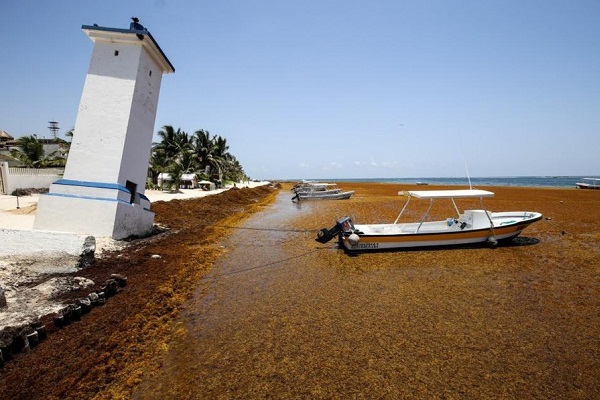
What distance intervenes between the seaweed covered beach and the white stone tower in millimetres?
1775

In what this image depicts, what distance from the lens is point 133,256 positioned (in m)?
9.72

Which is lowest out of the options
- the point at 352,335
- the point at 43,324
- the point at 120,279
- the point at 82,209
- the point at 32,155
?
the point at 43,324

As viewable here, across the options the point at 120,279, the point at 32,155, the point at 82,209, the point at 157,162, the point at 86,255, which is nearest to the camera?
the point at 120,279

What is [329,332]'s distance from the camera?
589 cm

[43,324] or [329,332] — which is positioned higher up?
[329,332]

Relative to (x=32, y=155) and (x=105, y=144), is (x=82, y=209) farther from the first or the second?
(x=32, y=155)

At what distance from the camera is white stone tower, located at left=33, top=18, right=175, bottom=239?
34.2 ft

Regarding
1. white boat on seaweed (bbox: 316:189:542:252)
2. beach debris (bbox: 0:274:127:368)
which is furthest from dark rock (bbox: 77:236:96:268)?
white boat on seaweed (bbox: 316:189:542:252)

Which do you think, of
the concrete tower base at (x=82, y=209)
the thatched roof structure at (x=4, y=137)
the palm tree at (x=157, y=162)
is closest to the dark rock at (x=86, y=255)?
the concrete tower base at (x=82, y=209)

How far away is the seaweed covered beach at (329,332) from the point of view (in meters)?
4.33

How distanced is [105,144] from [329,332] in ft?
33.9

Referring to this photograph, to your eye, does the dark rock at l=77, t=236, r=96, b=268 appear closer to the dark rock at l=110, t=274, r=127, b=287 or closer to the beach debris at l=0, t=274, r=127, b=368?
the beach debris at l=0, t=274, r=127, b=368

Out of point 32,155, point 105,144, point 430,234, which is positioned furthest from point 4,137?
point 430,234

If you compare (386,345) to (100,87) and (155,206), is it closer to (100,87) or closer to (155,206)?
(100,87)
